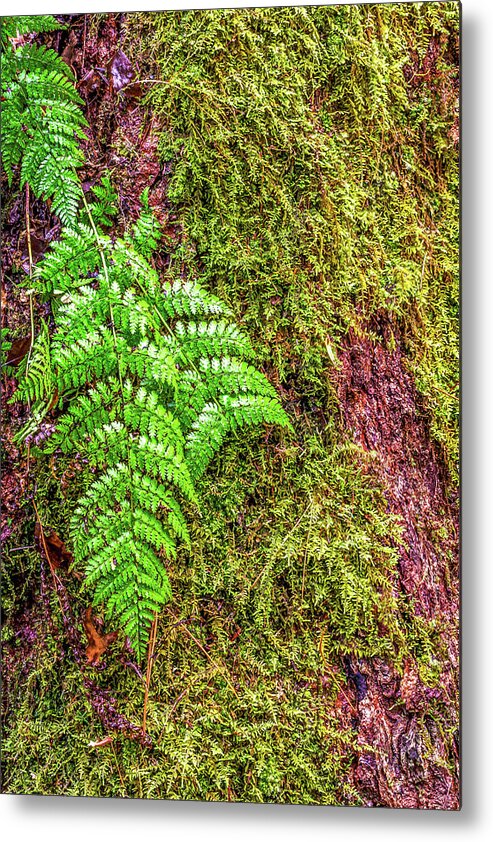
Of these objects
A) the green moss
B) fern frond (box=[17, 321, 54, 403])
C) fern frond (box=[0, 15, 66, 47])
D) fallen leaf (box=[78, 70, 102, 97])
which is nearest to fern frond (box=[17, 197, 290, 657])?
Result: fern frond (box=[17, 321, 54, 403])

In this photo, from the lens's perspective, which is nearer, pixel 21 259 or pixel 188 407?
pixel 188 407

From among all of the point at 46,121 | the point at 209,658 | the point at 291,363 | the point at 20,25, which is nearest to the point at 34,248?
the point at 46,121

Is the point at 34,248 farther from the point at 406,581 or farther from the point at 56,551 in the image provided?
the point at 406,581

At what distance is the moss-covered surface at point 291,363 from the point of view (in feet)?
6.41

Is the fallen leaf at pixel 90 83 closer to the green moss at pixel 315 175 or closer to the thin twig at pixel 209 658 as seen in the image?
the green moss at pixel 315 175

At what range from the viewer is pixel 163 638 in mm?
1986

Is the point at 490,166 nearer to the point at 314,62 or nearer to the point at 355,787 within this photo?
the point at 314,62

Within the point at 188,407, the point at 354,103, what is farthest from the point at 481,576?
the point at 354,103

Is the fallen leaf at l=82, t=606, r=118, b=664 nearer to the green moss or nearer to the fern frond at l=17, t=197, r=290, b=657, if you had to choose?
the fern frond at l=17, t=197, r=290, b=657

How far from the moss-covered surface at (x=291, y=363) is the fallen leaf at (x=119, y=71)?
0.04 metres

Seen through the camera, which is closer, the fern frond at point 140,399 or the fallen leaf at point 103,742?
the fern frond at point 140,399

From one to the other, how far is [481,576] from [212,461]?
853 millimetres

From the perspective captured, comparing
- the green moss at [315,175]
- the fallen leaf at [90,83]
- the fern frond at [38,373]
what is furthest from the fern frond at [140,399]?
the fallen leaf at [90,83]

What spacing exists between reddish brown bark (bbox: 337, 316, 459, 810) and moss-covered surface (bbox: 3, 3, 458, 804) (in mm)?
31
